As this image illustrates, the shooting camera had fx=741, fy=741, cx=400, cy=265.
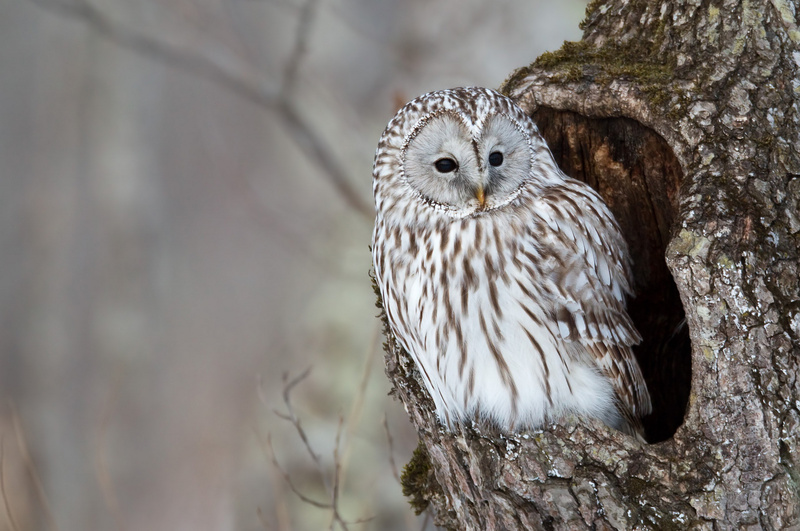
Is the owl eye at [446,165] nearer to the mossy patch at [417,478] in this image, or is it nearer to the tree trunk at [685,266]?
the tree trunk at [685,266]

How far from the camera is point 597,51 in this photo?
8.45 feet

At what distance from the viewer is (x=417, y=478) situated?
276 cm

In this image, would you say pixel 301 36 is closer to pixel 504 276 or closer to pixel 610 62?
pixel 610 62

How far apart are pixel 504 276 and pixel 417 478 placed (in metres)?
0.96

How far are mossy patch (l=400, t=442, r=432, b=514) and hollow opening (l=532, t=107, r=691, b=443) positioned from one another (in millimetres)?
821

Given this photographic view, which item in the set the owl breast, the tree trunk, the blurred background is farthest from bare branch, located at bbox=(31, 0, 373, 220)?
the owl breast

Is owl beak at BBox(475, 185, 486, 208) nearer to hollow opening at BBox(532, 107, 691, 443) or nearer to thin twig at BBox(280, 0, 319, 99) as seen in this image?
hollow opening at BBox(532, 107, 691, 443)

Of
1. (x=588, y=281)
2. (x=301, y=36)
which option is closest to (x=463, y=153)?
(x=588, y=281)

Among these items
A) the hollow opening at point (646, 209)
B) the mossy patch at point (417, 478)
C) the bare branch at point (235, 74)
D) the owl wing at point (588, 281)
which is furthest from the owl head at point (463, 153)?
the bare branch at point (235, 74)

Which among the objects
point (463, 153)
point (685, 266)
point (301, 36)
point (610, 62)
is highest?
point (301, 36)

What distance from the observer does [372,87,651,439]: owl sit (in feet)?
7.29

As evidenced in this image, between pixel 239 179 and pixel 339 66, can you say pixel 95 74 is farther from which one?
pixel 339 66

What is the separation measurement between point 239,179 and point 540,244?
5.15 m

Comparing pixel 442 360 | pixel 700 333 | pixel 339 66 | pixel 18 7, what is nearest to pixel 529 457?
pixel 442 360
